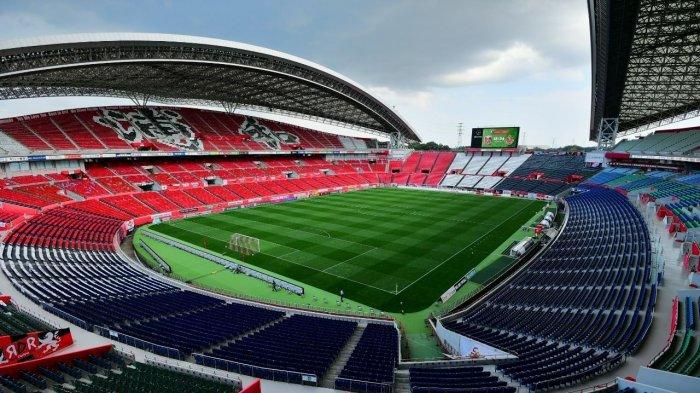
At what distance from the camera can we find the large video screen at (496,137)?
6412 centimetres

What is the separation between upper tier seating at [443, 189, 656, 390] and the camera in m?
11.2

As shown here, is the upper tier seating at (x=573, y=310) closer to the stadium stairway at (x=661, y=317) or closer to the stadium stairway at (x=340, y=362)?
the stadium stairway at (x=661, y=317)

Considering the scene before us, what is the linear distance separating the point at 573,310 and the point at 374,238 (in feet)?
62.7

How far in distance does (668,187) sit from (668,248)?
21.2m

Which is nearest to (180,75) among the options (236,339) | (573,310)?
(236,339)

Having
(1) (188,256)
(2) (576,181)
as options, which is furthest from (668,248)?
(2) (576,181)

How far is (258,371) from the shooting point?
1139cm

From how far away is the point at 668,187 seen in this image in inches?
1405

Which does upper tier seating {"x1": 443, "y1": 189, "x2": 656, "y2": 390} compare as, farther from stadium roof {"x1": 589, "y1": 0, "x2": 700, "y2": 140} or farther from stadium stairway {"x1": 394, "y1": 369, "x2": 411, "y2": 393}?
stadium roof {"x1": 589, "y1": 0, "x2": 700, "y2": 140}

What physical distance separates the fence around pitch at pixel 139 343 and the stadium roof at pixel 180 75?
26951 mm

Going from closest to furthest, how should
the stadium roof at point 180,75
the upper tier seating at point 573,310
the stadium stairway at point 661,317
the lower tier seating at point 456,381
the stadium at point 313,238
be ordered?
1. the lower tier seating at point 456,381
2. the stadium stairway at point 661,317
3. the upper tier seating at point 573,310
4. the stadium at point 313,238
5. the stadium roof at point 180,75

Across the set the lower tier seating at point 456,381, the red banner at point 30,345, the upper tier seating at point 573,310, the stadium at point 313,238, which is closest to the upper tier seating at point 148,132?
the stadium at point 313,238

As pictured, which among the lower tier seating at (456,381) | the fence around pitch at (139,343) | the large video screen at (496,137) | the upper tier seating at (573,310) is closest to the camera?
the lower tier seating at (456,381)

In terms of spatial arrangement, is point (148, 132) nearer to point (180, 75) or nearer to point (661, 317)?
point (180, 75)
